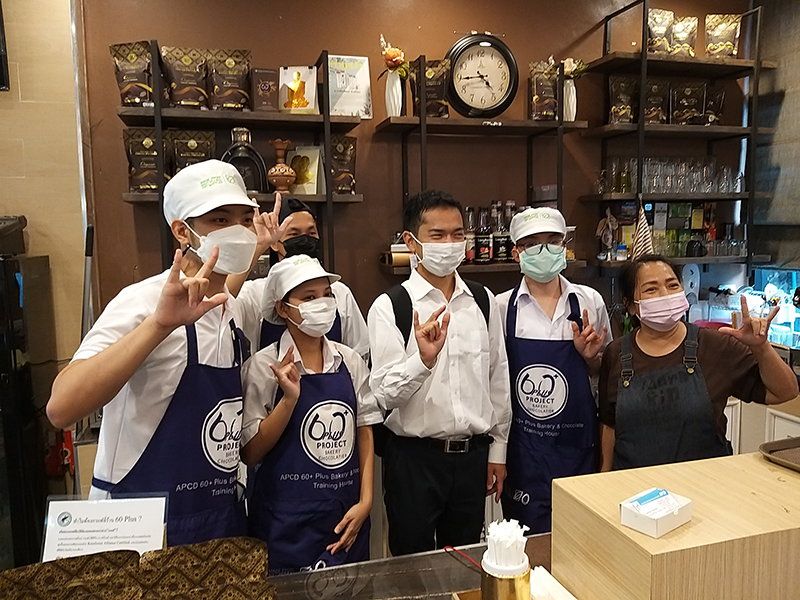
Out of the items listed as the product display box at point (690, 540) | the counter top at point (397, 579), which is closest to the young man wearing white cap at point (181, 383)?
the counter top at point (397, 579)

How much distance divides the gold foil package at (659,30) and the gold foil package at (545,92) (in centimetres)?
69

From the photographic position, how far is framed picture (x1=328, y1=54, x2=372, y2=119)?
3.14 m

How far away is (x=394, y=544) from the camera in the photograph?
213 centimetres

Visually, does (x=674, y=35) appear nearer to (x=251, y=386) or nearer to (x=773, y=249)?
(x=773, y=249)

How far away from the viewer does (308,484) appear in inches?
69.2

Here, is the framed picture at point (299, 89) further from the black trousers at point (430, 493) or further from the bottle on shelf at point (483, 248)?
the black trousers at point (430, 493)

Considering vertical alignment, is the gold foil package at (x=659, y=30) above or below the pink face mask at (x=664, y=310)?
above

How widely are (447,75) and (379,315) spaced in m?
1.63

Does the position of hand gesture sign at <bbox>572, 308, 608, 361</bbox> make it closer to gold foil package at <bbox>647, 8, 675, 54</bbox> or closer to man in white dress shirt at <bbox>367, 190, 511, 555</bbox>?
man in white dress shirt at <bbox>367, 190, 511, 555</bbox>

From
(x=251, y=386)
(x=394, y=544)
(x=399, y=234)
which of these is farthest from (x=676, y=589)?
(x=399, y=234)

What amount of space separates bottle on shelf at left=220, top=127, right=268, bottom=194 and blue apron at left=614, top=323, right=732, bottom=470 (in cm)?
193

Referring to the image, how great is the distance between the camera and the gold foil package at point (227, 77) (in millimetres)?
2863

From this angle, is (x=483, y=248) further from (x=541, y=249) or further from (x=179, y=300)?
(x=179, y=300)

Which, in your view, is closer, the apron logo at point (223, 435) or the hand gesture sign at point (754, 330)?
the apron logo at point (223, 435)
